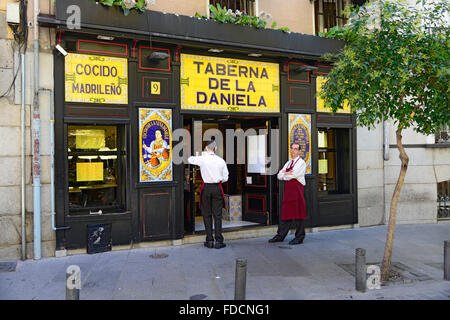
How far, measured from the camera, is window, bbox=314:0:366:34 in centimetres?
998

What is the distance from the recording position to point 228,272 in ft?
20.4

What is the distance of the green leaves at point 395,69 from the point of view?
568cm

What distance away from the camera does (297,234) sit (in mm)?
8227

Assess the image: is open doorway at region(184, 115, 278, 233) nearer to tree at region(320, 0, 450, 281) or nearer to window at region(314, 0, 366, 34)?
window at region(314, 0, 366, 34)

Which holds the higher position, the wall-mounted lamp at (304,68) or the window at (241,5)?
the window at (241,5)

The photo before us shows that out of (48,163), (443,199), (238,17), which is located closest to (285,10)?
(238,17)

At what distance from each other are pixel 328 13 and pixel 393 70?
16.9ft

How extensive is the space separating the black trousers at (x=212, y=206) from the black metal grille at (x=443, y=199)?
7057 millimetres

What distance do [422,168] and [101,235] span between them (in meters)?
8.60

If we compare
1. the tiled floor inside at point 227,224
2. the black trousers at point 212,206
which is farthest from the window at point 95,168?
the tiled floor inside at point 227,224

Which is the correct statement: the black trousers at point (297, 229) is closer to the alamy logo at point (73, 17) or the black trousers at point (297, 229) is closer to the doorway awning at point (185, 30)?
the doorway awning at point (185, 30)

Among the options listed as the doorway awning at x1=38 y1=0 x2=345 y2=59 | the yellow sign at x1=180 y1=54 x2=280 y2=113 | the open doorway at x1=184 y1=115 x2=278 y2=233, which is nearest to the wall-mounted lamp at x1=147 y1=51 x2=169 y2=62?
the doorway awning at x1=38 y1=0 x2=345 y2=59

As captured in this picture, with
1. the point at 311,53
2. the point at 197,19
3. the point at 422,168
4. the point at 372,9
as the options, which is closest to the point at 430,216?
the point at 422,168

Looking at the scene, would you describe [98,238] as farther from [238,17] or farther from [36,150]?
[238,17]
